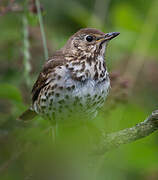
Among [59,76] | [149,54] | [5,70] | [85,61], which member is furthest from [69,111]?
[149,54]

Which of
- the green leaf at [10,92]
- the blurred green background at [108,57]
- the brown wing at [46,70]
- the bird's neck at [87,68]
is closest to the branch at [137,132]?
the blurred green background at [108,57]

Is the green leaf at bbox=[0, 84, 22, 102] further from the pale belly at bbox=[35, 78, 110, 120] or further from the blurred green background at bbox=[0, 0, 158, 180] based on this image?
the pale belly at bbox=[35, 78, 110, 120]

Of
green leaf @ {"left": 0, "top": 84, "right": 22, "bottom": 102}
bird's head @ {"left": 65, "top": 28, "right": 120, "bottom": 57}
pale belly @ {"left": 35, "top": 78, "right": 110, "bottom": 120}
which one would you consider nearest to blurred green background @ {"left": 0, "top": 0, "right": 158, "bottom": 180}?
green leaf @ {"left": 0, "top": 84, "right": 22, "bottom": 102}

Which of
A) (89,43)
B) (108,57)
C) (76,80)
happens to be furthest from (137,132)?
(108,57)

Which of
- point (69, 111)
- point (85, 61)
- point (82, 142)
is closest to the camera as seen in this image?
point (82, 142)

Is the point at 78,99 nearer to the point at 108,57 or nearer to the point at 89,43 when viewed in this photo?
the point at 89,43

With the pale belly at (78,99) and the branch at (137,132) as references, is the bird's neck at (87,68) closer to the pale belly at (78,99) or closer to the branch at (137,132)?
the pale belly at (78,99)

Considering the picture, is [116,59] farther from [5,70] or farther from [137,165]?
[137,165]
